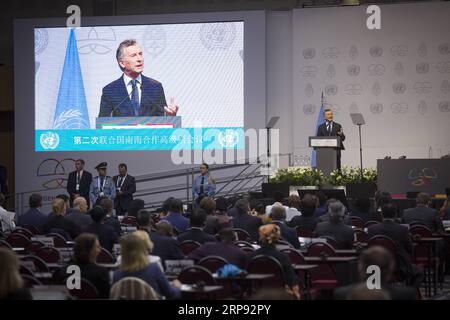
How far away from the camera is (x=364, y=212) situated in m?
13.4

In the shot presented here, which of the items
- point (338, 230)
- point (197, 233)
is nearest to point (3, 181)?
point (197, 233)

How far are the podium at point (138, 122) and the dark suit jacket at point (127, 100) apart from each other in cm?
11

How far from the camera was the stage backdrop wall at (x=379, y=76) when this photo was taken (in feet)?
71.4

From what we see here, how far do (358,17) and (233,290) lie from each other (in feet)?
48.1

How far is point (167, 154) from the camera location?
2238 cm

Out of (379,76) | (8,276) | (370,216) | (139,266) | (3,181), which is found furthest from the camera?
(379,76)

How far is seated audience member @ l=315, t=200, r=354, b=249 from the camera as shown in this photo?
10.7 metres

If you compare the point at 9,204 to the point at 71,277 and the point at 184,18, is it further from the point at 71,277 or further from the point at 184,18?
the point at 71,277

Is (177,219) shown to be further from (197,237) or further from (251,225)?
(197,237)

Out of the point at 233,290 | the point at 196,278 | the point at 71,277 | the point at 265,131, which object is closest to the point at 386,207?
the point at 233,290

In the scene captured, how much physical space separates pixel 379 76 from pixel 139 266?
16.1 m

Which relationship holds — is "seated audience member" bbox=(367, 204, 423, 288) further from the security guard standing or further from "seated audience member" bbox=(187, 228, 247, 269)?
the security guard standing

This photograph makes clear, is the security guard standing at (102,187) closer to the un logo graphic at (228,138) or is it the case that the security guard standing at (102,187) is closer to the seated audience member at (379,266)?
the un logo graphic at (228,138)

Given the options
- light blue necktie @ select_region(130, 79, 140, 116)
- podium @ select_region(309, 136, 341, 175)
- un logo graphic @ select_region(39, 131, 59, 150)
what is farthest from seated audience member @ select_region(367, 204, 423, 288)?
un logo graphic @ select_region(39, 131, 59, 150)
